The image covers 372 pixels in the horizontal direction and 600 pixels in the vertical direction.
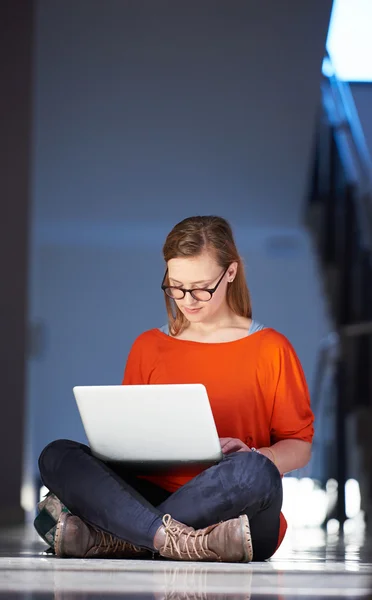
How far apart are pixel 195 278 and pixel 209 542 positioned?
22.5 inches

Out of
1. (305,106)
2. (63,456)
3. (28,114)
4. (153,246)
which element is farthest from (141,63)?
(63,456)

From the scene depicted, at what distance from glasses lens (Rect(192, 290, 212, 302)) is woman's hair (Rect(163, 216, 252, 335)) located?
73mm

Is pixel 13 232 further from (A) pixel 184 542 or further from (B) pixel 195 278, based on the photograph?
(A) pixel 184 542

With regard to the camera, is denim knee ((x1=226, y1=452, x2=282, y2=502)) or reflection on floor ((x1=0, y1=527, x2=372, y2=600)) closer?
reflection on floor ((x1=0, y1=527, x2=372, y2=600))

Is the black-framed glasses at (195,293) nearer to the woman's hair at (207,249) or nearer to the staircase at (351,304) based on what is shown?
the woman's hair at (207,249)

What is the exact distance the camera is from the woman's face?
6.51 feet

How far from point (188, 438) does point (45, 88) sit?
5363mm

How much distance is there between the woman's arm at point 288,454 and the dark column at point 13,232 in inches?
100

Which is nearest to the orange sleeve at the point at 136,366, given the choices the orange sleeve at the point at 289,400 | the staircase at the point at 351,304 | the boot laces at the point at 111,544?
the orange sleeve at the point at 289,400

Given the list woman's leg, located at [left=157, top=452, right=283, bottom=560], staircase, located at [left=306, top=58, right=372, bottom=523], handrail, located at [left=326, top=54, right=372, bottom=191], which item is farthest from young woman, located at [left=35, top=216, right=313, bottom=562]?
handrail, located at [left=326, top=54, right=372, bottom=191]

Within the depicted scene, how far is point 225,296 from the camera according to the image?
2.12m

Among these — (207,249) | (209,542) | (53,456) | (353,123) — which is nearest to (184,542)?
(209,542)

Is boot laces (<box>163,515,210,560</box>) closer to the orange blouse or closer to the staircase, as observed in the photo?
the orange blouse

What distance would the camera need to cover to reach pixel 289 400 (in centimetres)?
194
